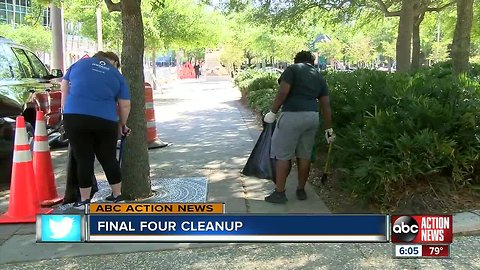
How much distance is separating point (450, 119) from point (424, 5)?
12.7 metres

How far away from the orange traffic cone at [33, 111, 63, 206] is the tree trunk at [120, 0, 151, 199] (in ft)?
2.66

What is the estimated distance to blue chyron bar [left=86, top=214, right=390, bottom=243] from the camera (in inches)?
119

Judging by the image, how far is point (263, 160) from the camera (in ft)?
18.9

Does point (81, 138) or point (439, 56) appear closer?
point (81, 138)

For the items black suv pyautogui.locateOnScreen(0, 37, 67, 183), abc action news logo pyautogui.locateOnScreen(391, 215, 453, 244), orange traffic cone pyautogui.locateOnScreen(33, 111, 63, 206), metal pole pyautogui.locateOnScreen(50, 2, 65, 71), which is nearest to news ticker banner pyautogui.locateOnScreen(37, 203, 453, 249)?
abc action news logo pyautogui.locateOnScreen(391, 215, 453, 244)

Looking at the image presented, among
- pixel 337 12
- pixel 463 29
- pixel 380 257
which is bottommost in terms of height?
pixel 380 257

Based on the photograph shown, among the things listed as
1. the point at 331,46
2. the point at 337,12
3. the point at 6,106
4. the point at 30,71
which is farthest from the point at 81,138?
the point at 331,46

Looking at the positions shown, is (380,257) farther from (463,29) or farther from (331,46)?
(331,46)

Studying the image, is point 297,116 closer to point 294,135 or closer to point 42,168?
point 294,135

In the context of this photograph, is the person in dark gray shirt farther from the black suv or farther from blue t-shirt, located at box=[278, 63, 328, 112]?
the black suv

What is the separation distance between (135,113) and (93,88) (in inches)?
30.2

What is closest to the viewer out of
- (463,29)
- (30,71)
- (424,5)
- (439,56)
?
(30,71)

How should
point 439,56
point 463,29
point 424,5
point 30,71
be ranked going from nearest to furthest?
1. point 30,71
2. point 463,29
3. point 424,5
4. point 439,56

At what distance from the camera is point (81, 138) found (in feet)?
15.9
